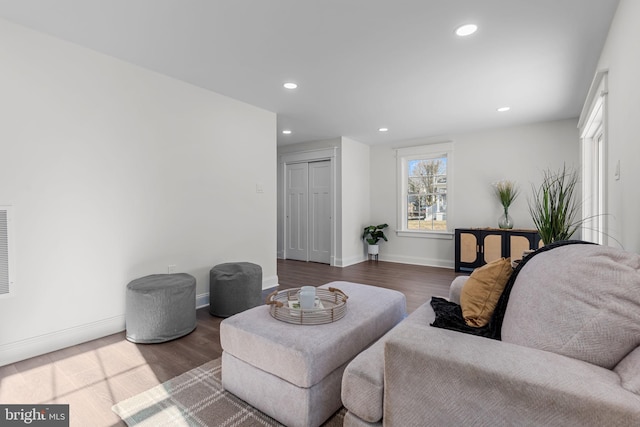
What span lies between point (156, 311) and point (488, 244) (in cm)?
452

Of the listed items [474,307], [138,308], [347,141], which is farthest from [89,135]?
[347,141]

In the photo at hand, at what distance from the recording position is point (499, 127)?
4961 mm

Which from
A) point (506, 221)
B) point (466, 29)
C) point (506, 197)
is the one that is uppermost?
point (466, 29)

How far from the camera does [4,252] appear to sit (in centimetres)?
211

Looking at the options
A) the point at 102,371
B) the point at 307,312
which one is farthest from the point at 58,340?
the point at 307,312

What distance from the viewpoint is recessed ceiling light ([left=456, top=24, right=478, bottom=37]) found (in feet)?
7.27

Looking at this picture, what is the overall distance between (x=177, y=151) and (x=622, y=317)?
131 inches

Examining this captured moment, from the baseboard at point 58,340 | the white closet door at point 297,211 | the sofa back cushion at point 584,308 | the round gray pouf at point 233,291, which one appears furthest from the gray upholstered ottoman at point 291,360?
the white closet door at point 297,211

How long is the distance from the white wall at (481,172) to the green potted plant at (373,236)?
184 mm

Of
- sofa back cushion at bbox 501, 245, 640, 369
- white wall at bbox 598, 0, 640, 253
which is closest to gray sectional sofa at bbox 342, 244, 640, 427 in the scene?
sofa back cushion at bbox 501, 245, 640, 369

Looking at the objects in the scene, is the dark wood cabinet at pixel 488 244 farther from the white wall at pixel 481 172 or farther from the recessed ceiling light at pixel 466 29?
the recessed ceiling light at pixel 466 29

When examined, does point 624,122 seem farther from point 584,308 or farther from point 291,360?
point 291,360

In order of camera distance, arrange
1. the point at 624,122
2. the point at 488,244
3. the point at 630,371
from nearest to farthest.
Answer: the point at 630,371
the point at 624,122
the point at 488,244

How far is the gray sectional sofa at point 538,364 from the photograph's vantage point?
840 mm
